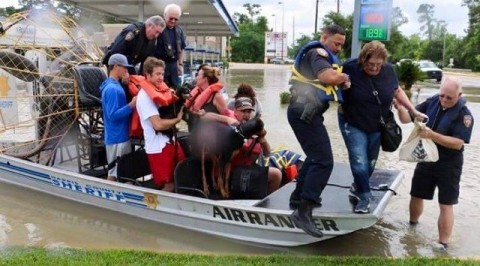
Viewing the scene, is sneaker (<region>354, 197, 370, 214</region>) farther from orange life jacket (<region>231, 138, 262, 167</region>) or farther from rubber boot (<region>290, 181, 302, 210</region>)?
orange life jacket (<region>231, 138, 262, 167</region>)

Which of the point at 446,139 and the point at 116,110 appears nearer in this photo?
the point at 446,139

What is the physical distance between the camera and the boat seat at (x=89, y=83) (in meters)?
6.18

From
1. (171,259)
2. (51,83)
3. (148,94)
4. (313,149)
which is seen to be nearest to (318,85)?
(313,149)

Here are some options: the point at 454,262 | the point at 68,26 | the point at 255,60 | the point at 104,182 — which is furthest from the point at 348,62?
the point at 255,60

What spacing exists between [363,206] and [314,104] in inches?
42.5

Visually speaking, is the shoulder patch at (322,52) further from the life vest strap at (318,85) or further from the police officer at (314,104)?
the life vest strap at (318,85)

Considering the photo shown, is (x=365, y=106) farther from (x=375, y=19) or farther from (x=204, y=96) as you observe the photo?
(x=375, y=19)

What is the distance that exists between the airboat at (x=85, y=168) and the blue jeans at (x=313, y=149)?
0.24 metres

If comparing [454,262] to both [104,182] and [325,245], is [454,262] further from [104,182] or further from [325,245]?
[104,182]

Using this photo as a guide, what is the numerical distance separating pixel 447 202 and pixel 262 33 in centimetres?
9279

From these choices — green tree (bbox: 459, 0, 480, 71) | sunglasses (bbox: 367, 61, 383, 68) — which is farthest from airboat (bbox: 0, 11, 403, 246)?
green tree (bbox: 459, 0, 480, 71)

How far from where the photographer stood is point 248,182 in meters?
5.12

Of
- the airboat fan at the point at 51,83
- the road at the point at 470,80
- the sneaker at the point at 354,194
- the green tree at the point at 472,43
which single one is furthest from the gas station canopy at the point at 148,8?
the green tree at the point at 472,43

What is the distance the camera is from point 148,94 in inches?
202
